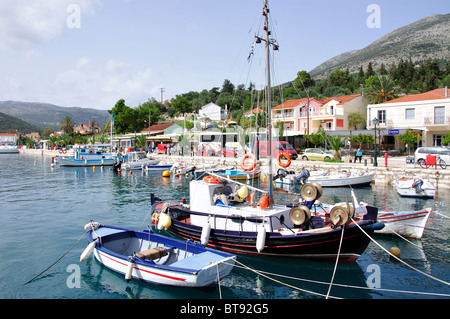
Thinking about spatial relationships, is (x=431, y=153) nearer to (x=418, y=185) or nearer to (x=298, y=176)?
(x=418, y=185)

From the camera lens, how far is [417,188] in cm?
2291

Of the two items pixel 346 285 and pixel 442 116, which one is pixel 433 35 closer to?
pixel 442 116

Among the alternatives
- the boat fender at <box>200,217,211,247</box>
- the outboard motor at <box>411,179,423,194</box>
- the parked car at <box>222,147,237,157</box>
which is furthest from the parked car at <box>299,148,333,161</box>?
the boat fender at <box>200,217,211,247</box>

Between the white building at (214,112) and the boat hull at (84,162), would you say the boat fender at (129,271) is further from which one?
the white building at (214,112)

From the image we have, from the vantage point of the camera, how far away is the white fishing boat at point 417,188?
891 inches

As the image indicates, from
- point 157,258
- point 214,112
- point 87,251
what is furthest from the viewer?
point 214,112

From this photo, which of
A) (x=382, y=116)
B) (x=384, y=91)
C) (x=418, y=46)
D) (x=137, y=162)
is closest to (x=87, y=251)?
(x=137, y=162)

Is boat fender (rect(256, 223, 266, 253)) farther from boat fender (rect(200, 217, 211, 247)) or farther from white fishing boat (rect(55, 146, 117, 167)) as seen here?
white fishing boat (rect(55, 146, 117, 167))

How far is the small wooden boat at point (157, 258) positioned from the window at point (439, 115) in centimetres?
4092

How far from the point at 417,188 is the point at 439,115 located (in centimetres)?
2259

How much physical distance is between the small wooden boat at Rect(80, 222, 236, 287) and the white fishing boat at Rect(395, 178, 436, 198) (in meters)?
19.0

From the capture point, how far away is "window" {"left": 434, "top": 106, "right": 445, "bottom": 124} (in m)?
39.5

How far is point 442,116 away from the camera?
39562 millimetres
